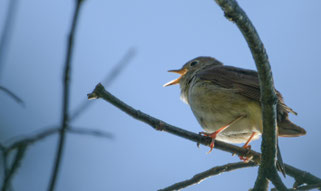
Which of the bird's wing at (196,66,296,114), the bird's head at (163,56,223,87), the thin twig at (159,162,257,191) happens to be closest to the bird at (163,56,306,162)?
the bird's wing at (196,66,296,114)

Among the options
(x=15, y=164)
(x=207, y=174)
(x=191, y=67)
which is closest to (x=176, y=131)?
(x=207, y=174)

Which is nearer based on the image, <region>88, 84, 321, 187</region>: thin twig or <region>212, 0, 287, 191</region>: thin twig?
<region>212, 0, 287, 191</region>: thin twig

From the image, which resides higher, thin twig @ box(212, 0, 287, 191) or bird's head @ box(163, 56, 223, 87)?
bird's head @ box(163, 56, 223, 87)

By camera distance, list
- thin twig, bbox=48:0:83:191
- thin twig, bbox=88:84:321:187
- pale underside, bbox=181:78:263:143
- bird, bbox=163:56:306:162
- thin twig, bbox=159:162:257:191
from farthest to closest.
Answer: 1. pale underside, bbox=181:78:263:143
2. bird, bbox=163:56:306:162
3. thin twig, bbox=159:162:257:191
4. thin twig, bbox=88:84:321:187
5. thin twig, bbox=48:0:83:191

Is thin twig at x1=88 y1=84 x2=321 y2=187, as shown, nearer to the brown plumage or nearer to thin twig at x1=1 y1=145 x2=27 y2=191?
the brown plumage

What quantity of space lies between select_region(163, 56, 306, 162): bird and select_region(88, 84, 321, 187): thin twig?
0.20m

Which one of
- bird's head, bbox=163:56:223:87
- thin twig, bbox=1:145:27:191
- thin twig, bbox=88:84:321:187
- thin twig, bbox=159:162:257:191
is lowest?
thin twig, bbox=1:145:27:191

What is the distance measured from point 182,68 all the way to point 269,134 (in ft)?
15.2

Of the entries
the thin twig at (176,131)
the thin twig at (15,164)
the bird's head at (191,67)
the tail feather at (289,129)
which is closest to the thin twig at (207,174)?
the thin twig at (176,131)

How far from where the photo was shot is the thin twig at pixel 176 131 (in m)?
3.72

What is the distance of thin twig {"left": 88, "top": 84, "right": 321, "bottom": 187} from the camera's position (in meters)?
3.72

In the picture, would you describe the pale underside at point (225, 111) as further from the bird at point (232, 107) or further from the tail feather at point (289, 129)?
the tail feather at point (289, 129)

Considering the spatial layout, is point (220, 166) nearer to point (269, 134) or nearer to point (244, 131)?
point (269, 134)

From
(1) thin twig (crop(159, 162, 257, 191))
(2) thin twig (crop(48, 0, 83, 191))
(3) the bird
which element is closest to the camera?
(2) thin twig (crop(48, 0, 83, 191))
